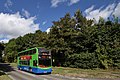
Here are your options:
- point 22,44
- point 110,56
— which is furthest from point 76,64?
point 22,44

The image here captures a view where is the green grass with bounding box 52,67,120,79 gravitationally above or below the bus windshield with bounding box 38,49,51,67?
below

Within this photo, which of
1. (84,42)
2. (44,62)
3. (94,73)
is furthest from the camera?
(84,42)

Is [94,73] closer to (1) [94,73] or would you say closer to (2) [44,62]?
(1) [94,73]

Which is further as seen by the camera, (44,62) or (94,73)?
(44,62)

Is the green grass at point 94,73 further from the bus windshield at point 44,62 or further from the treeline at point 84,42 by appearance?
the treeline at point 84,42

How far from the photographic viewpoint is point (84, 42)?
5028 cm

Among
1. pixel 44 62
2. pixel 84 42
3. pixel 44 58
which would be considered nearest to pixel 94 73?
pixel 44 62

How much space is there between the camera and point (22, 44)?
100312 mm

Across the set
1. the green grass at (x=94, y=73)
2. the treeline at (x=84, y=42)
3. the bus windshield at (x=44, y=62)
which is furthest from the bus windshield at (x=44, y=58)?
the treeline at (x=84, y=42)

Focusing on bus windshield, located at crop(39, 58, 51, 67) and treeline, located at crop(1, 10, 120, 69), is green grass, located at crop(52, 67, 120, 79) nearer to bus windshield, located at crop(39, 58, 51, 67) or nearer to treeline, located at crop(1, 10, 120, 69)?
bus windshield, located at crop(39, 58, 51, 67)

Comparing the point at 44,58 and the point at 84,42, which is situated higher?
the point at 84,42

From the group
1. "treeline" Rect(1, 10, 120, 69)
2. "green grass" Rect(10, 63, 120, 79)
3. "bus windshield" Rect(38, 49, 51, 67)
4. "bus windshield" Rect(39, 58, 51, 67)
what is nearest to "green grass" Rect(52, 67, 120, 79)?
"green grass" Rect(10, 63, 120, 79)

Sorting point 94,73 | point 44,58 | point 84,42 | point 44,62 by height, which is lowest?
point 94,73

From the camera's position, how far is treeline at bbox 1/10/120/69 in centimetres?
4316
